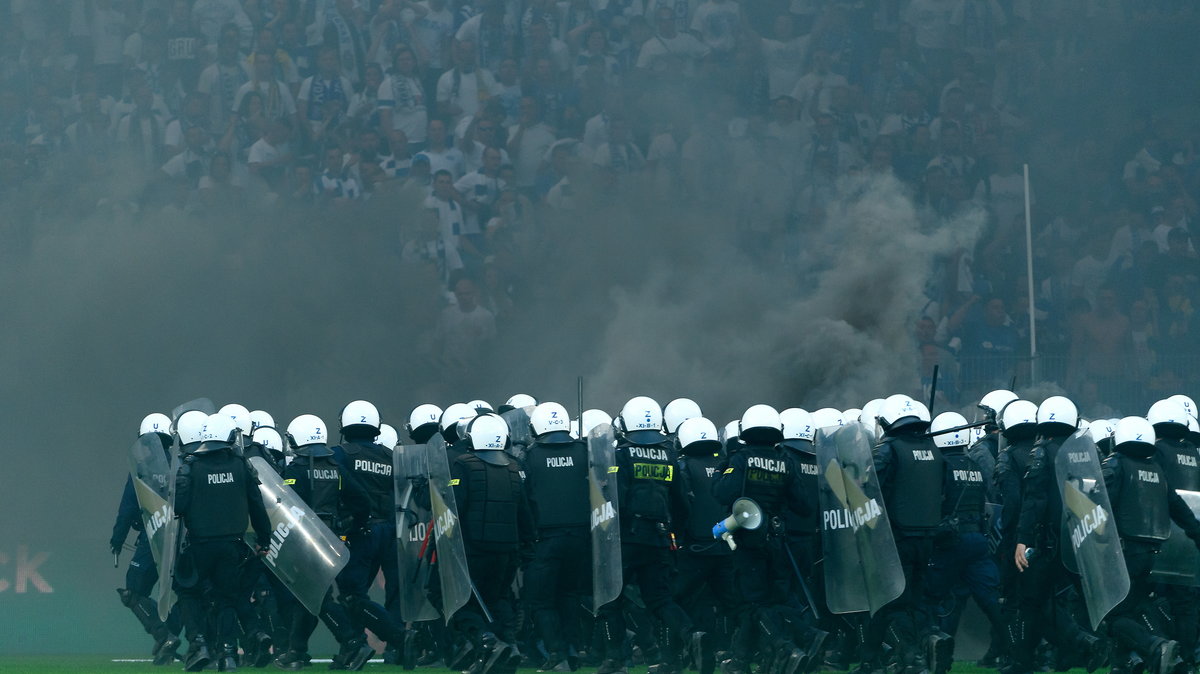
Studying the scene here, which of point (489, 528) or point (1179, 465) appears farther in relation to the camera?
point (489, 528)

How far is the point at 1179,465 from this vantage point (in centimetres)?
953

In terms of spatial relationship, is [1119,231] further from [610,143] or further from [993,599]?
[993,599]

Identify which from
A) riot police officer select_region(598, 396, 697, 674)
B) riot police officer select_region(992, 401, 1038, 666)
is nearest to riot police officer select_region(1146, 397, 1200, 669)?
riot police officer select_region(992, 401, 1038, 666)

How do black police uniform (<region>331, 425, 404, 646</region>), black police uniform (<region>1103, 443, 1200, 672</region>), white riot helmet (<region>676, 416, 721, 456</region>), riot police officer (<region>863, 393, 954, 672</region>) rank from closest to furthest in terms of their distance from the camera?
black police uniform (<region>1103, 443, 1200, 672</region>) → riot police officer (<region>863, 393, 954, 672</region>) → white riot helmet (<region>676, 416, 721, 456</region>) → black police uniform (<region>331, 425, 404, 646</region>)

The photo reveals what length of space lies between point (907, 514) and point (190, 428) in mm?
4633

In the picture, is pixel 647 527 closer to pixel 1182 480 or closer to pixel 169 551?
pixel 169 551

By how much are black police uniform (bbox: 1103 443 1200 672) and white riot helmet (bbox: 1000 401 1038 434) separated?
806mm

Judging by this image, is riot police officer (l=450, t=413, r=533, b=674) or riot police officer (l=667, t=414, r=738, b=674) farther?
riot police officer (l=667, t=414, r=738, b=674)

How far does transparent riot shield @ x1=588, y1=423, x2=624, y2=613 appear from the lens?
9578 millimetres

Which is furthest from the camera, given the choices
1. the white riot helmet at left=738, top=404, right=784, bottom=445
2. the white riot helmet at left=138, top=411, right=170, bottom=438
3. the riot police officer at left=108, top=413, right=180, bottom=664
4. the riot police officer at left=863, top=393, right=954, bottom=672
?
the white riot helmet at left=138, top=411, right=170, bottom=438

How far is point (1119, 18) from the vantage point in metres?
20.1

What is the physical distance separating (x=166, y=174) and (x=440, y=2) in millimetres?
4244

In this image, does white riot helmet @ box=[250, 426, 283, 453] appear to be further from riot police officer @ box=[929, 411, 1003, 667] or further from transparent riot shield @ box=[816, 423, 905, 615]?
riot police officer @ box=[929, 411, 1003, 667]

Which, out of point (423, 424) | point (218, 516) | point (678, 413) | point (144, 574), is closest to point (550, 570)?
point (678, 413)
